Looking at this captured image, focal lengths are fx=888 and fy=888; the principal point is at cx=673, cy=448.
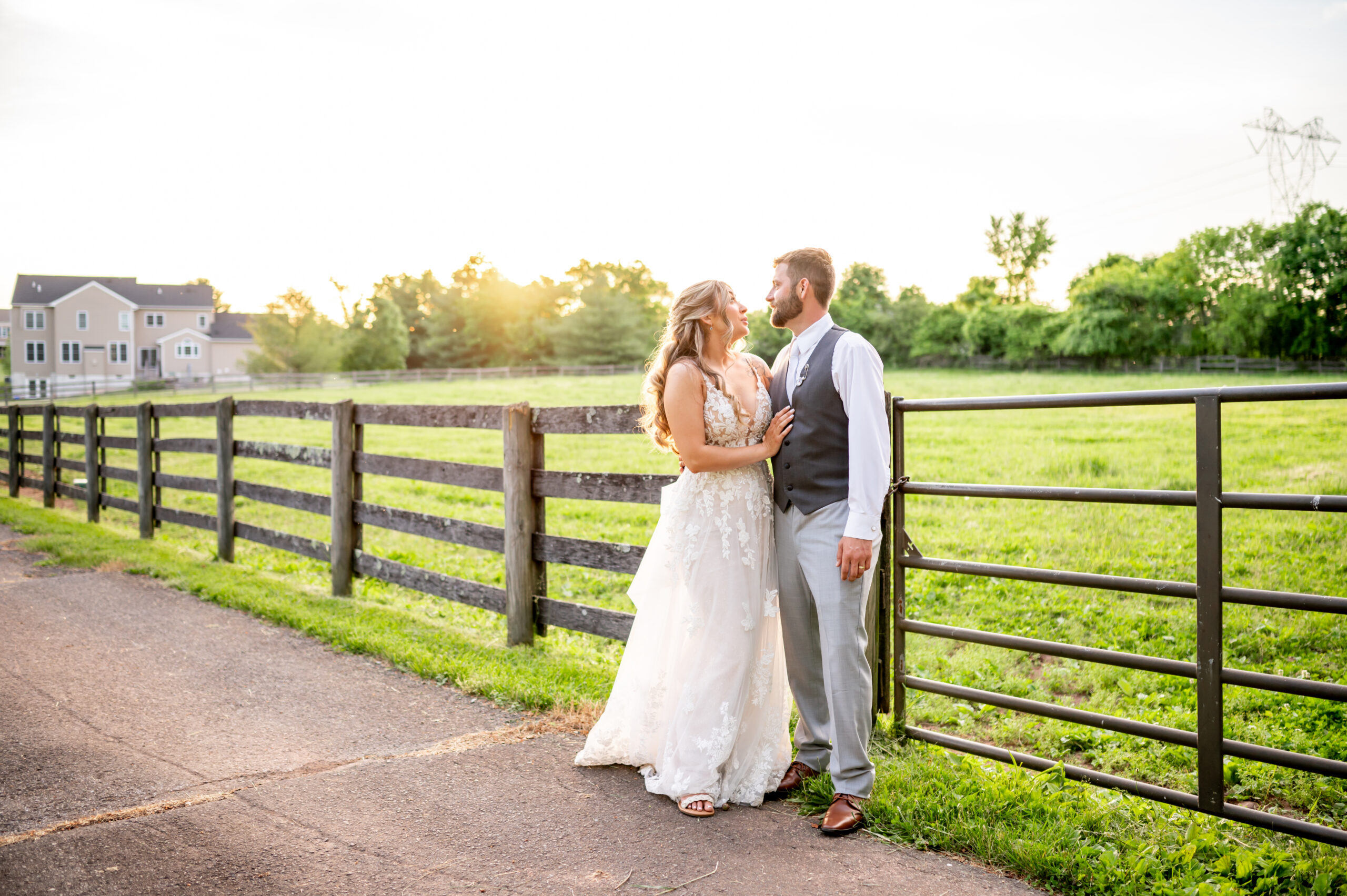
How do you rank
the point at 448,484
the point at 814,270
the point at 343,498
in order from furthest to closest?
1. the point at 448,484
2. the point at 343,498
3. the point at 814,270

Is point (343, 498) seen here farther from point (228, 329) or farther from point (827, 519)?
point (228, 329)

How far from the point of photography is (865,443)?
324 cm

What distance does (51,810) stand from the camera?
10.8 ft

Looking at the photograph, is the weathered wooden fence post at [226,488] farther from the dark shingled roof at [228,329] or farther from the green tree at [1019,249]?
the green tree at [1019,249]

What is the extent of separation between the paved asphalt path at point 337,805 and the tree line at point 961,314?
6033cm

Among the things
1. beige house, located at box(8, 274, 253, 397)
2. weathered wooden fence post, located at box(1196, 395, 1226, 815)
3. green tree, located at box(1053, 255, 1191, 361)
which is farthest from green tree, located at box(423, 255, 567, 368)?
weathered wooden fence post, located at box(1196, 395, 1226, 815)

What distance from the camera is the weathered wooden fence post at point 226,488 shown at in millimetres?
8562

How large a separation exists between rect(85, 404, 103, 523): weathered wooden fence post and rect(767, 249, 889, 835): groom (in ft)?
35.4

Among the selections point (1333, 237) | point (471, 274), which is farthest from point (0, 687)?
point (471, 274)

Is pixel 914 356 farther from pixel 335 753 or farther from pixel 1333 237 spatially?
pixel 335 753

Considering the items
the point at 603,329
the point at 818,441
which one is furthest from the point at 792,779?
the point at 603,329

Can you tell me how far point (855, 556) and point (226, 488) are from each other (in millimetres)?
7364

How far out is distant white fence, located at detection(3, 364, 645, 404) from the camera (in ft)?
155

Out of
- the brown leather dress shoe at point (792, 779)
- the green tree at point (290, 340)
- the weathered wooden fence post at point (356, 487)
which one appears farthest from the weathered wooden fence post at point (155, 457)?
the green tree at point (290, 340)
